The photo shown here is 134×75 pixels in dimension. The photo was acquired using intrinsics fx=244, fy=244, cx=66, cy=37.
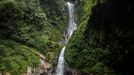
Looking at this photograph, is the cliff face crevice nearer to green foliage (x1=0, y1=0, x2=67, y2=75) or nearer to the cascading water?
the cascading water

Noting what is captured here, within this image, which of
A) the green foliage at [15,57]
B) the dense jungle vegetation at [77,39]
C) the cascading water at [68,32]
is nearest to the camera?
the dense jungle vegetation at [77,39]

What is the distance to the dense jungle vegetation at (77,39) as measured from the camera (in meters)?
16.4

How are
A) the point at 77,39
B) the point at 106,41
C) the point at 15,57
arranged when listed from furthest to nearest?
the point at 77,39 → the point at 15,57 → the point at 106,41

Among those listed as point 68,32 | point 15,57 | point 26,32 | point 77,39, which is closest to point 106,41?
point 77,39

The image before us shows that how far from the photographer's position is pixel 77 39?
23109 mm

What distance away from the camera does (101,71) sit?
60.0ft

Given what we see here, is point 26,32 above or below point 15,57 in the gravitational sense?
above

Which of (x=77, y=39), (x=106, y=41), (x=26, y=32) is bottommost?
(x=77, y=39)

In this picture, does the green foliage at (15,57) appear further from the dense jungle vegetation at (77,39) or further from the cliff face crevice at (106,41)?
the cliff face crevice at (106,41)

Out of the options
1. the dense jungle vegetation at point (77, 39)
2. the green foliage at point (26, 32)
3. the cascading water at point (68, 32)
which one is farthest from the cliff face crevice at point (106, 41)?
the green foliage at point (26, 32)

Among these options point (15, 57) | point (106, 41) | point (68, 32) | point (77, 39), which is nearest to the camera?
point (106, 41)

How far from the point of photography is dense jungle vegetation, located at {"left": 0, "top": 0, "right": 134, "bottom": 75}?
16.4m

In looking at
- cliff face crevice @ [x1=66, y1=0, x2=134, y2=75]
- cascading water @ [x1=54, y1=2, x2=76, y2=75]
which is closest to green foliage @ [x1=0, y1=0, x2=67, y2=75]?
cascading water @ [x1=54, y1=2, x2=76, y2=75]

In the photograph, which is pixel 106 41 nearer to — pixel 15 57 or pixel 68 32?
pixel 15 57
